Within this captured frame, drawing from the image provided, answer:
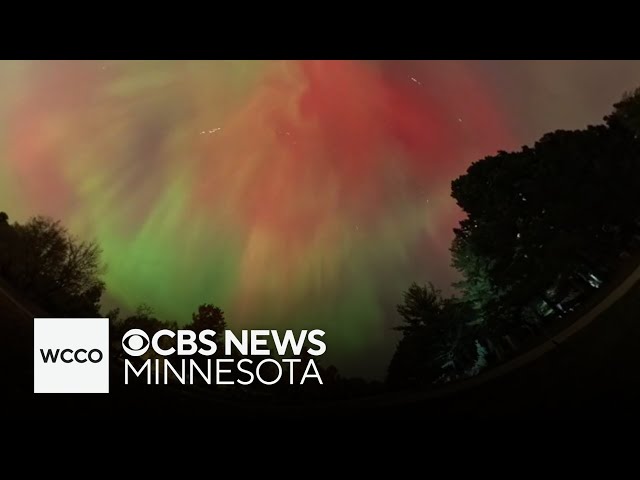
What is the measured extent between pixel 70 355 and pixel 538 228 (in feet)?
68.6

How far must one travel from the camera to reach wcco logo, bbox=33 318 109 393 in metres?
8.47

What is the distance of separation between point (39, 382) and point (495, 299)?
21.4 m

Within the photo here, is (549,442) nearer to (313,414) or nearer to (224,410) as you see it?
(313,414)

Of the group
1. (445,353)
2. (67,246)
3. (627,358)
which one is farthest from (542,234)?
(67,246)

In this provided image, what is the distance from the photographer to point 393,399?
→ 8.59m

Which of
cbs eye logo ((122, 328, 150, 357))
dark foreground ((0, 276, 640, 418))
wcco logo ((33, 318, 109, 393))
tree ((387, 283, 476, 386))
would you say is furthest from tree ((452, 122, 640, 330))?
wcco logo ((33, 318, 109, 393))

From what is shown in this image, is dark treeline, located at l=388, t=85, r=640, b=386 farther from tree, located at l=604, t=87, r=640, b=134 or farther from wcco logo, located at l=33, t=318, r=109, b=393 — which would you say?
wcco logo, located at l=33, t=318, r=109, b=393

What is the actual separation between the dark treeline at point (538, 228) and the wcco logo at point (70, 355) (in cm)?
1514

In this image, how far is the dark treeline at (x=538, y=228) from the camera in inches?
764

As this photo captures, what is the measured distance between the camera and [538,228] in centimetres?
2105

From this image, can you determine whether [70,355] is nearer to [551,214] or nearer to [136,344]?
[136,344]

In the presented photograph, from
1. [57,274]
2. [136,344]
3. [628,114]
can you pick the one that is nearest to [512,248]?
[628,114]

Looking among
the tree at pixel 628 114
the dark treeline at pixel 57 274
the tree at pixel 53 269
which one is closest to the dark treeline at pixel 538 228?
the tree at pixel 628 114

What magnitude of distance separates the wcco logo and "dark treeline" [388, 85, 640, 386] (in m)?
15.1
